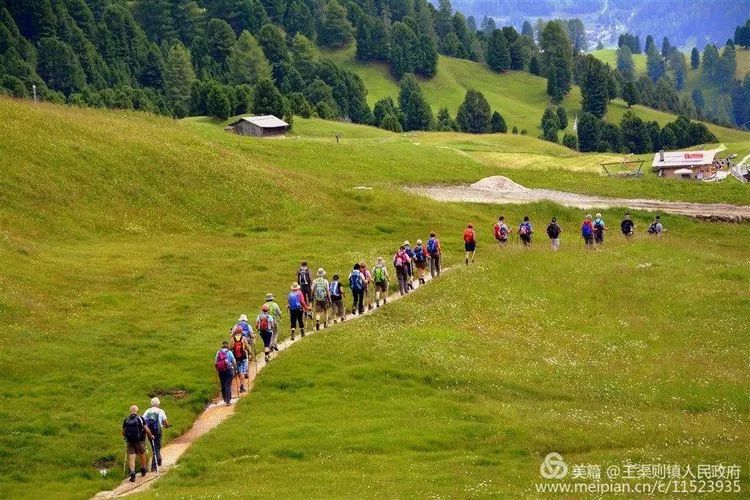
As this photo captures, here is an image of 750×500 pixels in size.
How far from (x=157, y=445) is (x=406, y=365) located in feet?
39.7

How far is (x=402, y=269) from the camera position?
5391 centimetres

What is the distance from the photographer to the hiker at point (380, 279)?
51.3 m

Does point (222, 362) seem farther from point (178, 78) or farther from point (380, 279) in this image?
point (178, 78)

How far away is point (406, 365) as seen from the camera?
43.8 m

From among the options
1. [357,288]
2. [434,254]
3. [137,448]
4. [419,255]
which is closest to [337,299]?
[357,288]

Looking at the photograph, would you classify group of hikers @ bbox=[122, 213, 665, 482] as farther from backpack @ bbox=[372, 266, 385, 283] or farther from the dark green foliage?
the dark green foliage

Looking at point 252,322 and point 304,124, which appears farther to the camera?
point 304,124

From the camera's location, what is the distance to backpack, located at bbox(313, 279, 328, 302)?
4834cm

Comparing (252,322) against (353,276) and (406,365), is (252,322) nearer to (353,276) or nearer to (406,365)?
(353,276)

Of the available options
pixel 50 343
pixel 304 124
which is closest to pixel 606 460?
pixel 50 343

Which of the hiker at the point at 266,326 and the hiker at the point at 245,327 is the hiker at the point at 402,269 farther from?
the hiker at the point at 245,327

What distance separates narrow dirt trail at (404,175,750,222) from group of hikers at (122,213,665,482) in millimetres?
17689

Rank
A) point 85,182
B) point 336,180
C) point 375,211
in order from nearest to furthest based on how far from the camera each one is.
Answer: point 85,182
point 375,211
point 336,180

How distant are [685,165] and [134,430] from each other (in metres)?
119
